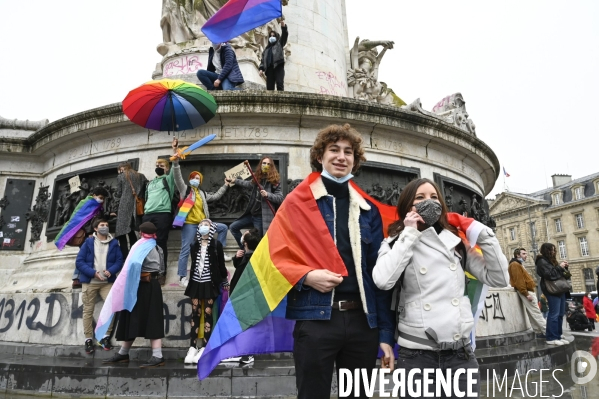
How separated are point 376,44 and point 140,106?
1189 cm

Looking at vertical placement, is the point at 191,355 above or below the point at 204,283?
below

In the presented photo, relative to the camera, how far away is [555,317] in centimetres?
751

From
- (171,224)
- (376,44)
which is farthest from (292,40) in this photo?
(171,224)

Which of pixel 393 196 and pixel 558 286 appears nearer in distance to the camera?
pixel 558 286

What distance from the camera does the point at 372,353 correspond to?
2561 millimetres

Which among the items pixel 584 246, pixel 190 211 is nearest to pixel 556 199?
pixel 584 246

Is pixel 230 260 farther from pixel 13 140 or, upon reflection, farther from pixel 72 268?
pixel 13 140

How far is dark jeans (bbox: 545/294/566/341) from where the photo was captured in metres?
7.52

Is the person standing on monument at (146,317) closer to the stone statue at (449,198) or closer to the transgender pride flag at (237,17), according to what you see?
the transgender pride flag at (237,17)

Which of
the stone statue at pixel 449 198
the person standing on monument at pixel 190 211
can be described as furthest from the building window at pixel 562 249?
the person standing on monument at pixel 190 211

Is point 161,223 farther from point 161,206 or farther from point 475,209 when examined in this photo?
point 475,209

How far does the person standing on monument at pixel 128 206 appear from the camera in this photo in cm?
725

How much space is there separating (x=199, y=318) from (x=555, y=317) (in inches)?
244

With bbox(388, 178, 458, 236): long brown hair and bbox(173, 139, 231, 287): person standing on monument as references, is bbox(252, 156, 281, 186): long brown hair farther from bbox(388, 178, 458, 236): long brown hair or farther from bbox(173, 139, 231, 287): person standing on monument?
bbox(388, 178, 458, 236): long brown hair
